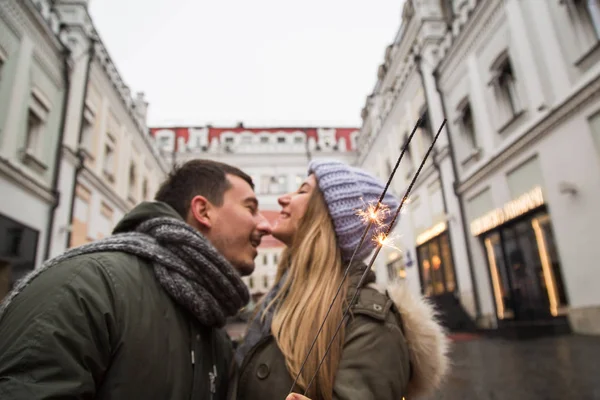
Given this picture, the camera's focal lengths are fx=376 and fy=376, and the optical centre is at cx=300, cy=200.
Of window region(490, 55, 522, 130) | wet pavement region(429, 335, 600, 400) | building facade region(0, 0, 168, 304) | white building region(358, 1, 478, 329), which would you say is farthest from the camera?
white building region(358, 1, 478, 329)

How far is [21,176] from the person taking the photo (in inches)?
370

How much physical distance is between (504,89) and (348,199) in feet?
34.6

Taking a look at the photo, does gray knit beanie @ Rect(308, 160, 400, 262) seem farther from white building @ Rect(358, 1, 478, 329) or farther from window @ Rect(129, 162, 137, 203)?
window @ Rect(129, 162, 137, 203)

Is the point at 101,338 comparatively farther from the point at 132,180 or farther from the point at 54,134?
the point at 132,180

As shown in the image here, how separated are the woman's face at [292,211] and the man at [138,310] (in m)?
0.26

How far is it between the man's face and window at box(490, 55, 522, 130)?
9.97 m

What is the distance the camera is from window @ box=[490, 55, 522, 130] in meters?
10.0

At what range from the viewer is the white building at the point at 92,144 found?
39.3 ft

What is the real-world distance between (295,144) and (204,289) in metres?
29.3

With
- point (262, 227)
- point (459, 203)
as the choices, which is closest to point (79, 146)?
point (459, 203)

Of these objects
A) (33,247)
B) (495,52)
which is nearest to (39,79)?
(33,247)

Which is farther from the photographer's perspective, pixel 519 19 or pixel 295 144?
pixel 295 144

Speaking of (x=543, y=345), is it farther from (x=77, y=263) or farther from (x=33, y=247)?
(x=33, y=247)

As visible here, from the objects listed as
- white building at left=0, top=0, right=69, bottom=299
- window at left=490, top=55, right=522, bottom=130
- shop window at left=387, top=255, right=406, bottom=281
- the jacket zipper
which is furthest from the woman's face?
shop window at left=387, top=255, right=406, bottom=281
